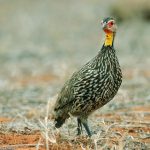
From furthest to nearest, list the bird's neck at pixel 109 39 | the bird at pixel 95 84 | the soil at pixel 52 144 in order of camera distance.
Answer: the bird's neck at pixel 109 39 < the bird at pixel 95 84 < the soil at pixel 52 144

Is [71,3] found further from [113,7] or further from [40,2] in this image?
Answer: [113,7]

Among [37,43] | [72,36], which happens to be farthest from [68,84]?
[72,36]

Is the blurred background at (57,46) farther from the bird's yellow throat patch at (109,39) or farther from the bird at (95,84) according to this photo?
the bird's yellow throat patch at (109,39)

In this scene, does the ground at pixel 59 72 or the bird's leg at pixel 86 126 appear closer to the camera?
the ground at pixel 59 72

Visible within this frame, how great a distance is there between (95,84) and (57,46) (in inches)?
644

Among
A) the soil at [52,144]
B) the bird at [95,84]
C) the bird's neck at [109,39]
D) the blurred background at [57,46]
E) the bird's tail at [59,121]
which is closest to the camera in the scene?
the soil at [52,144]

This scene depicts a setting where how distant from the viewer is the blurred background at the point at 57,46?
13.6m

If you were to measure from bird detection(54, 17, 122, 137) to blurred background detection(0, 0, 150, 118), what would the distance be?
2.42m

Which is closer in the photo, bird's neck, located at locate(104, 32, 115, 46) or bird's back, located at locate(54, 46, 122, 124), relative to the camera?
bird's back, located at locate(54, 46, 122, 124)

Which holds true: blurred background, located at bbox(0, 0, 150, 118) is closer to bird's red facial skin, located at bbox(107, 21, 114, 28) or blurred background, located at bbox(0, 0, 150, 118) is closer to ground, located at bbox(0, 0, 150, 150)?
ground, located at bbox(0, 0, 150, 150)

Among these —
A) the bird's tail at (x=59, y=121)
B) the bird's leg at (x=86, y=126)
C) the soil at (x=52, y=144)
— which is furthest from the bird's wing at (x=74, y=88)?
the soil at (x=52, y=144)

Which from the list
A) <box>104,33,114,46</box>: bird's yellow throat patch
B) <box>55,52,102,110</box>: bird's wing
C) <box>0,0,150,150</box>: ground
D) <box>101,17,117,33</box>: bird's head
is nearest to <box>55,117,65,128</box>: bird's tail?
<box>0,0,150,150</box>: ground

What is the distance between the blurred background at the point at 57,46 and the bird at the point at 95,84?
2.42 m

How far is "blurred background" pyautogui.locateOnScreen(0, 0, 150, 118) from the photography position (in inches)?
535
